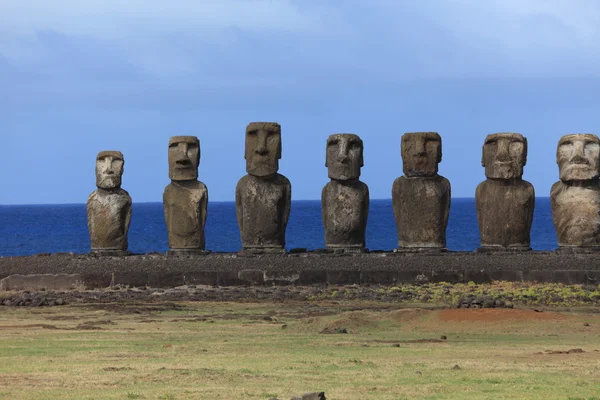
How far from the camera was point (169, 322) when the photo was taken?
16719mm

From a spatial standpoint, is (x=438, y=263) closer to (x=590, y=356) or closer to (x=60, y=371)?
(x=590, y=356)

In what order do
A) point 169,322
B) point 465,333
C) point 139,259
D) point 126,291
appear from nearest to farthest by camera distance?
point 465,333
point 169,322
point 126,291
point 139,259

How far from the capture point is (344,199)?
23016mm

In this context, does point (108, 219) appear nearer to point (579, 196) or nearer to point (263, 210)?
point (263, 210)

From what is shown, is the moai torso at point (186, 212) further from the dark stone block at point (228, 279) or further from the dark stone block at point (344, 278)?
the dark stone block at point (344, 278)

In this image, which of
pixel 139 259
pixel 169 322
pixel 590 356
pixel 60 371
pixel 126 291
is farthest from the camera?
pixel 139 259

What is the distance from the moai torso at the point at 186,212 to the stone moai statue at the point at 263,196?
67 cm

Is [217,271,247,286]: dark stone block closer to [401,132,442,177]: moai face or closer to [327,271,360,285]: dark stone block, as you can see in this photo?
[327,271,360,285]: dark stone block

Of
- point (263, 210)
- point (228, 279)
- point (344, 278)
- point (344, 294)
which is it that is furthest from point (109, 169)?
point (344, 294)

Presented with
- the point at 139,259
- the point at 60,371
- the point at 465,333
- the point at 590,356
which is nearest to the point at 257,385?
the point at 60,371

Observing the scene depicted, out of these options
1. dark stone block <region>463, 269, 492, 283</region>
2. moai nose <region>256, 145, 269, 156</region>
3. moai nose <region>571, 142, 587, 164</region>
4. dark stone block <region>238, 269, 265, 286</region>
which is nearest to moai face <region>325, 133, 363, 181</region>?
moai nose <region>256, 145, 269, 156</region>

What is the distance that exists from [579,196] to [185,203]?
6.70 meters

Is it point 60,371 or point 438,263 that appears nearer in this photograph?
point 60,371

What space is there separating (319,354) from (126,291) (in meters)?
8.49
